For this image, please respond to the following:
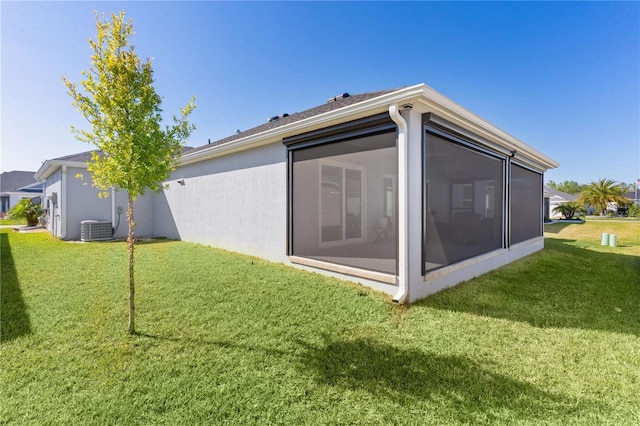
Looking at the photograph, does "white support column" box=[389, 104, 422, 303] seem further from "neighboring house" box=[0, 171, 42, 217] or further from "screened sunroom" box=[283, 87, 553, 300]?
"neighboring house" box=[0, 171, 42, 217]

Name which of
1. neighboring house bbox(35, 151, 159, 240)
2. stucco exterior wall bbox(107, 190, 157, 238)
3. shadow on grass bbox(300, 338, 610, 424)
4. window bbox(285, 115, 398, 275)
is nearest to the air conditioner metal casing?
neighboring house bbox(35, 151, 159, 240)

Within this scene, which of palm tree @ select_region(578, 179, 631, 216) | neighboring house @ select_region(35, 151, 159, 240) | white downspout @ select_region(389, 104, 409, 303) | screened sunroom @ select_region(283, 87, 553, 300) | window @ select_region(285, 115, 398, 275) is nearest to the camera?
white downspout @ select_region(389, 104, 409, 303)

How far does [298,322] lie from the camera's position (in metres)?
4.04

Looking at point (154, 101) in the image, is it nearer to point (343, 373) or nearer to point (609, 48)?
point (343, 373)

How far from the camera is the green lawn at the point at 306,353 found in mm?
2441

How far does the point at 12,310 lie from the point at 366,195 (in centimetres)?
880

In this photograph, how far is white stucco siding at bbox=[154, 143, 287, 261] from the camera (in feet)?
23.3

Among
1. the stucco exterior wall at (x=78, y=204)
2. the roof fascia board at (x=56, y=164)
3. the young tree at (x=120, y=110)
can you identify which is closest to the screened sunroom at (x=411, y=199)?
the young tree at (x=120, y=110)

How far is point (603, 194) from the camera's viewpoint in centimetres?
3462

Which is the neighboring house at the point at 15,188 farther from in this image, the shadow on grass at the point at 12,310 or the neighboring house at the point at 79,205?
the shadow on grass at the point at 12,310

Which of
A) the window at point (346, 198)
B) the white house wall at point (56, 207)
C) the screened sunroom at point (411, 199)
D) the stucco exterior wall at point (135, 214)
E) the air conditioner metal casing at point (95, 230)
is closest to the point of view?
the screened sunroom at point (411, 199)

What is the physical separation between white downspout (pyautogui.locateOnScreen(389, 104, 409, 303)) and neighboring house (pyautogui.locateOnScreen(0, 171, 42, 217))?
34.1m

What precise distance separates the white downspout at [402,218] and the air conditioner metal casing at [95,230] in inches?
464

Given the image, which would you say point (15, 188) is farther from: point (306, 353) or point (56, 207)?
point (306, 353)
